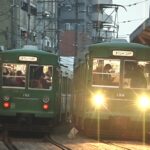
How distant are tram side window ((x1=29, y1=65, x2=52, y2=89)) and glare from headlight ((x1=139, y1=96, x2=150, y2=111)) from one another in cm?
324

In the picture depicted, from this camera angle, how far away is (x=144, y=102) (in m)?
22.3

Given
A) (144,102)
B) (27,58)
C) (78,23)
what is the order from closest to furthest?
1. (144,102)
2. (27,58)
3. (78,23)

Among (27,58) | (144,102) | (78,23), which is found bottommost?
(144,102)

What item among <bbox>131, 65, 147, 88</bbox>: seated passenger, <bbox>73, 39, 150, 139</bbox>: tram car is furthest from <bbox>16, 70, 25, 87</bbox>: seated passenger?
<bbox>131, 65, 147, 88</bbox>: seated passenger

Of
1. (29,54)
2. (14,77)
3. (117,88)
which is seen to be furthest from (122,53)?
(14,77)

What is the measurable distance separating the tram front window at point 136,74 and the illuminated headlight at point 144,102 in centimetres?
39

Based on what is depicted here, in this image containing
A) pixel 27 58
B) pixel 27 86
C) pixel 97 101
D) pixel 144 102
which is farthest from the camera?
pixel 27 58

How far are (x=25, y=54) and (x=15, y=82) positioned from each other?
3.32 feet

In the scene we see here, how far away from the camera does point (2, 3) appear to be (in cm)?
5569

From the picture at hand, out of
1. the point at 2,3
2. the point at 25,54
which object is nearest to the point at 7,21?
the point at 2,3

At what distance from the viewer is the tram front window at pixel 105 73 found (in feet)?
73.7

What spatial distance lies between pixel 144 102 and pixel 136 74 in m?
0.94

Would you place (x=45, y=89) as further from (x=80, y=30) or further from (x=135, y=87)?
(x=80, y=30)

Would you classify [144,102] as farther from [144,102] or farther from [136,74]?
[136,74]
